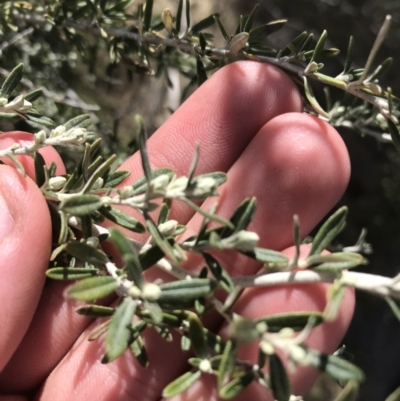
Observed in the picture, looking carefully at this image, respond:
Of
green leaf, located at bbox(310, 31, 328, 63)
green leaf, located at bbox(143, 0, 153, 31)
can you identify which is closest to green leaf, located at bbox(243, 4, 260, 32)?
green leaf, located at bbox(310, 31, 328, 63)

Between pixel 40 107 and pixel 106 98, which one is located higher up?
pixel 40 107

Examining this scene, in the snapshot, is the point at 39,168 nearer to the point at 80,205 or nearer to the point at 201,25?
the point at 80,205

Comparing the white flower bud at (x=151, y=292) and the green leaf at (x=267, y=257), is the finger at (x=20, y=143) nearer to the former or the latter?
the white flower bud at (x=151, y=292)

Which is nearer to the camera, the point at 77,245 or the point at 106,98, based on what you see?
the point at 77,245

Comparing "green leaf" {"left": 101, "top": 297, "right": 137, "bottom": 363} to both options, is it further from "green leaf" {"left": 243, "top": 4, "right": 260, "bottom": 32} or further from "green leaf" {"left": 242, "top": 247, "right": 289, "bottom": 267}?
"green leaf" {"left": 243, "top": 4, "right": 260, "bottom": 32}

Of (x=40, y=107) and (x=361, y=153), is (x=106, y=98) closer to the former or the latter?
(x=40, y=107)


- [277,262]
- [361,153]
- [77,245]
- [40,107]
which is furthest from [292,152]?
[361,153]

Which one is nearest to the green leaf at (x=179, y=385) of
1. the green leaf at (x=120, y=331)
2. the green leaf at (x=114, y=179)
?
the green leaf at (x=120, y=331)
